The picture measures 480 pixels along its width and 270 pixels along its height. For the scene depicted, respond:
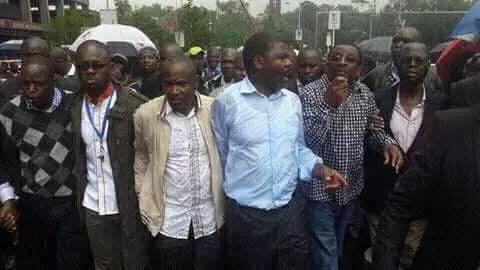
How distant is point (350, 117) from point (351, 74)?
27cm

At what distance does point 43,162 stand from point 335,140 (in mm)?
1715

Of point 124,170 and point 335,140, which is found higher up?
point 335,140

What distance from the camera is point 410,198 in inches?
69.9

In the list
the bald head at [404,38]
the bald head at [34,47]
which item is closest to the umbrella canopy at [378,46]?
the bald head at [404,38]

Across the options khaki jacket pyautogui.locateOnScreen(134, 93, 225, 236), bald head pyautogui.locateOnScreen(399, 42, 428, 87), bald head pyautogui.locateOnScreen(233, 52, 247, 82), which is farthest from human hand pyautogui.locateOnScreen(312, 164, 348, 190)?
bald head pyautogui.locateOnScreen(233, 52, 247, 82)

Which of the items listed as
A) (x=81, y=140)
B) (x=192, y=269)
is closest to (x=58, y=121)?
(x=81, y=140)

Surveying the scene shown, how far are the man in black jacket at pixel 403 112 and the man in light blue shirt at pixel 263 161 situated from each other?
2.30ft

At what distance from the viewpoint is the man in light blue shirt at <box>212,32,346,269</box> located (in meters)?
2.98

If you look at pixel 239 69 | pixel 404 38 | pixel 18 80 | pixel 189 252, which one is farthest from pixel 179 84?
pixel 404 38

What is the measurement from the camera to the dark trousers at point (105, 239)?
3.19 metres

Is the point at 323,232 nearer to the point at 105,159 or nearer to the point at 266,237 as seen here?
the point at 266,237

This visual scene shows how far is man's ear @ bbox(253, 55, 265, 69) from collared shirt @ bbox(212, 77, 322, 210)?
97 mm

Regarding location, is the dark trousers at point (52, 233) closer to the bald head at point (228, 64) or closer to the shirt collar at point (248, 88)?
the shirt collar at point (248, 88)

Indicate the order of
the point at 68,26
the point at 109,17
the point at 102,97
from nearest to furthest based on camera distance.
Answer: the point at 102,97 < the point at 109,17 < the point at 68,26
